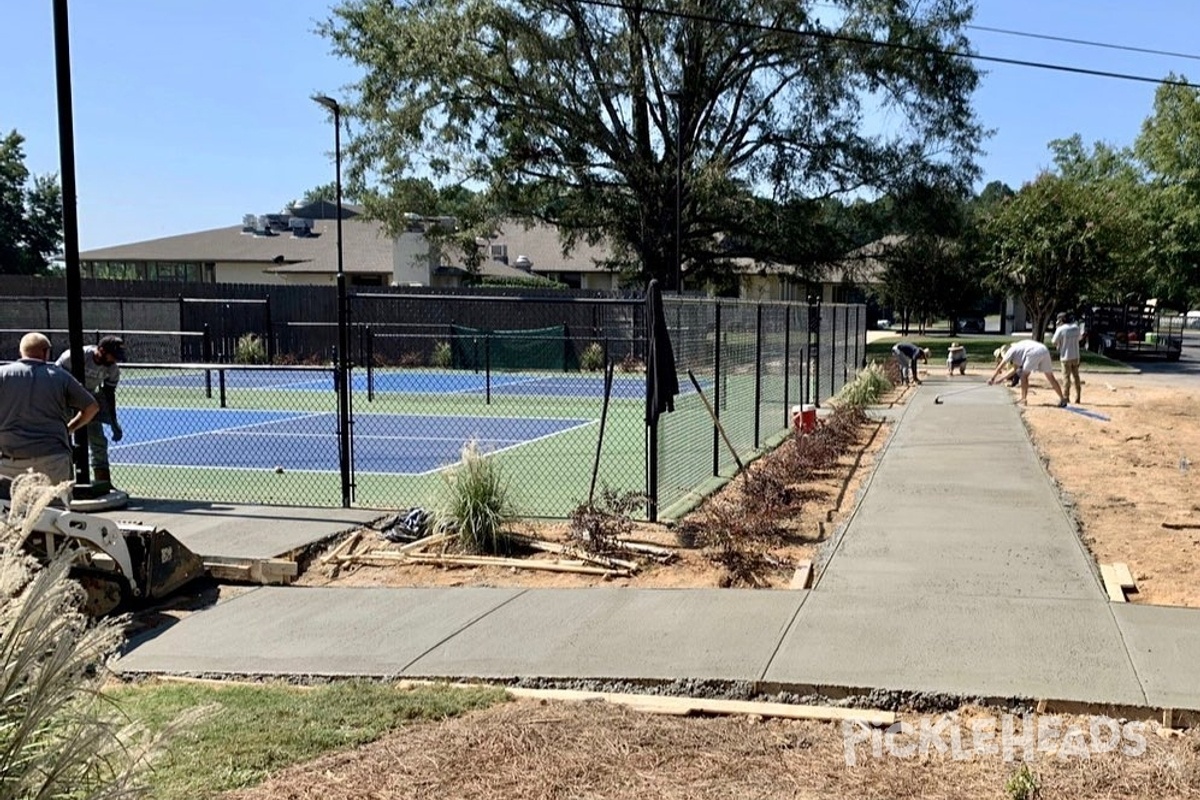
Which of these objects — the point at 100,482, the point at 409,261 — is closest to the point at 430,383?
the point at 100,482

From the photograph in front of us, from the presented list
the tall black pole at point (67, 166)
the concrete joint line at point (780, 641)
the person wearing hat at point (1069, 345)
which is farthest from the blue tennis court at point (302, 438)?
the person wearing hat at point (1069, 345)

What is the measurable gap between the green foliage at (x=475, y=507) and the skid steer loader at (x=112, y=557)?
2130 millimetres

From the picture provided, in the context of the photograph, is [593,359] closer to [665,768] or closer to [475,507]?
[475,507]

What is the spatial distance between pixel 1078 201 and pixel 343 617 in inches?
1465

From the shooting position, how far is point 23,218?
223 ft

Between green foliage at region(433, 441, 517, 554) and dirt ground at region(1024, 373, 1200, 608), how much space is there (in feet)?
15.1

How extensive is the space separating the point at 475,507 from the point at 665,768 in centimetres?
429

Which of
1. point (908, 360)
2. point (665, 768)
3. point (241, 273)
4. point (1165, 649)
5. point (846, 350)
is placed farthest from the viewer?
point (241, 273)

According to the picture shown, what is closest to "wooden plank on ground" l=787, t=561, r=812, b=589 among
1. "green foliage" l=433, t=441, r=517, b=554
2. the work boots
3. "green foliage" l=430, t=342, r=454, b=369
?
"green foliage" l=433, t=441, r=517, b=554

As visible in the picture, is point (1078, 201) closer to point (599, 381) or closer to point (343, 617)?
point (599, 381)

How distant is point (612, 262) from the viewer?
133 feet

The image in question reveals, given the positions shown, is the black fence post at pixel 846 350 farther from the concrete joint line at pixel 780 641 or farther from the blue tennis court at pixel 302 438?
the concrete joint line at pixel 780 641

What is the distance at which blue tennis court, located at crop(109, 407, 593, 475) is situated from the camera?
1348 centimetres

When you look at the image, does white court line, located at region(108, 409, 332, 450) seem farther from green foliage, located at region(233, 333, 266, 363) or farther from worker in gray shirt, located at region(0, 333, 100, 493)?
green foliage, located at region(233, 333, 266, 363)
